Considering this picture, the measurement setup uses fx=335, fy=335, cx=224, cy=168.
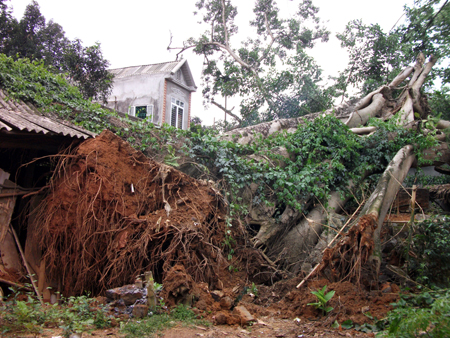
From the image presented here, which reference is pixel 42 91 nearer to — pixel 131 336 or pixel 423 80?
pixel 131 336

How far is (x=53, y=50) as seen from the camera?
16.8 meters

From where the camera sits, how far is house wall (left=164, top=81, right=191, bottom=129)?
1859 centimetres

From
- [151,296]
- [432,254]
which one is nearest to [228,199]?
Result: [151,296]

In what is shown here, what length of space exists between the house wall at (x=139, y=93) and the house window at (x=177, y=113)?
1.16 m

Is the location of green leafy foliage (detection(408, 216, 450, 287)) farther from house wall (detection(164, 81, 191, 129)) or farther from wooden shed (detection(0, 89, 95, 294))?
house wall (detection(164, 81, 191, 129))

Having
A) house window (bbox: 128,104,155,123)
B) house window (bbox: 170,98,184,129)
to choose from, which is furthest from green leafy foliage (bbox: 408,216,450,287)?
house window (bbox: 128,104,155,123)

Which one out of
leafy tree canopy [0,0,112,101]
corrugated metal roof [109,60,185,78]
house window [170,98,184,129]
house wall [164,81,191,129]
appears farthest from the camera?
house window [170,98,184,129]

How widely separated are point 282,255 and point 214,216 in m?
1.89

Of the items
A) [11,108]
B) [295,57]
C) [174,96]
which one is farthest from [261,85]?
[11,108]

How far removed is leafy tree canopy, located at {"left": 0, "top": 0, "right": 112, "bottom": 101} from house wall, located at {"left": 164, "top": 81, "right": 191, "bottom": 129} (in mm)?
3798

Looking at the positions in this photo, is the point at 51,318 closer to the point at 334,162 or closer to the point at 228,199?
the point at 228,199

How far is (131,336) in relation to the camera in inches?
143

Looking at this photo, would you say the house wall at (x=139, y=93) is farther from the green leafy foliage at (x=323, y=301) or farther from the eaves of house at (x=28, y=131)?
the green leafy foliage at (x=323, y=301)

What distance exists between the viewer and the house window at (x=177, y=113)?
19125 millimetres
